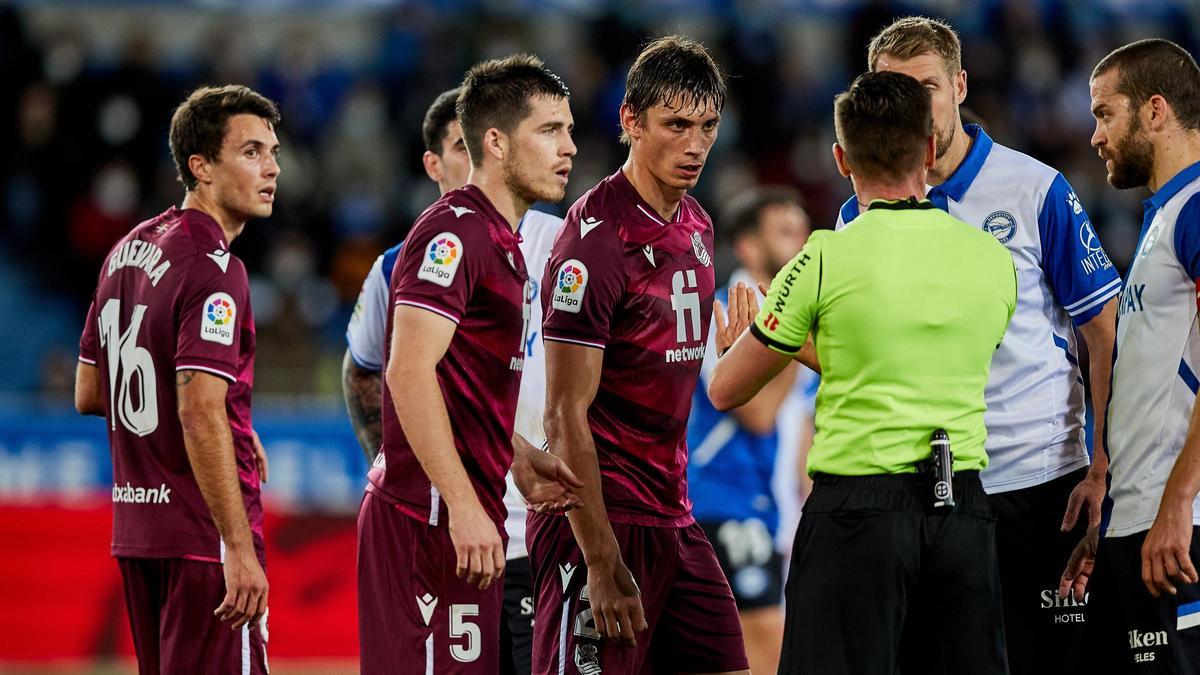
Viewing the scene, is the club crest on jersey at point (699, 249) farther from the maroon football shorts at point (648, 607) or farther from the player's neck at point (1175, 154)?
the player's neck at point (1175, 154)

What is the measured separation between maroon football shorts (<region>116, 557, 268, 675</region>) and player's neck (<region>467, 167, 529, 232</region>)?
174cm

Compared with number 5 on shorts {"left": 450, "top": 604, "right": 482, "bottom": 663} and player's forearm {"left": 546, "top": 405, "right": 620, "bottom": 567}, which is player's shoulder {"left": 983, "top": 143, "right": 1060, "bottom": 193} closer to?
player's forearm {"left": 546, "top": 405, "right": 620, "bottom": 567}

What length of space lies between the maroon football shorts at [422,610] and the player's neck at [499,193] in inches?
41.4

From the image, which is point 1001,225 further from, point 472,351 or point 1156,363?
point 472,351

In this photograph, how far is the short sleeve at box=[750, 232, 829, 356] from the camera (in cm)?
403

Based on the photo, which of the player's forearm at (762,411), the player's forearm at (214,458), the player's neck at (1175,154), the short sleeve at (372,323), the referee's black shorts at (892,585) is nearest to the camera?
the referee's black shorts at (892,585)

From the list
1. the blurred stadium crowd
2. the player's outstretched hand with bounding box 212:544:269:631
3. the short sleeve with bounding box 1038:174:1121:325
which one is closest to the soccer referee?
the short sleeve with bounding box 1038:174:1121:325

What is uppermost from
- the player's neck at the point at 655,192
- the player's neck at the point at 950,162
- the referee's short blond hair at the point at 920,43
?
the referee's short blond hair at the point at 920,43

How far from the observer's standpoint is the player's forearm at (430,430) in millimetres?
4203

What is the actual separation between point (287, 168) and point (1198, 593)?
11.9 m

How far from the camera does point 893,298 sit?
3949mm

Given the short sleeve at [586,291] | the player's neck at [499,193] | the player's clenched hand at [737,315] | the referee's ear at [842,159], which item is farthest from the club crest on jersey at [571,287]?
the referee's ear at [842,159]

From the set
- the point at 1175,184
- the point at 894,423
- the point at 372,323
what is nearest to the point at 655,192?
the point at 894,423

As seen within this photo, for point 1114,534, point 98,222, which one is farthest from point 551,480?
point 98,222
